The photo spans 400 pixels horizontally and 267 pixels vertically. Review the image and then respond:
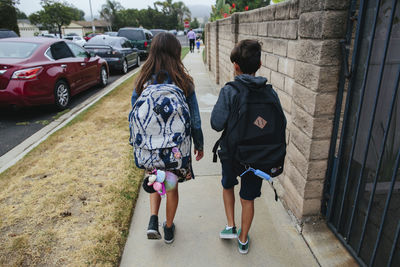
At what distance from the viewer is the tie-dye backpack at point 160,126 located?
2045 millimetres

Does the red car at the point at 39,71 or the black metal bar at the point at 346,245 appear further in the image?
the red car at the point at 39,71

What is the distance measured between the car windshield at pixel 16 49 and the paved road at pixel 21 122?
130cm

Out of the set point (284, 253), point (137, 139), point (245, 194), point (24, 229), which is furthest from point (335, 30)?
point (24, 229)

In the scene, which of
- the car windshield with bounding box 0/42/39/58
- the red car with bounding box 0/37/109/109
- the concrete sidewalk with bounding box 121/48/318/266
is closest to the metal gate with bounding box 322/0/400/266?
the concrete sidewalk with bounding box 121/48/318/266

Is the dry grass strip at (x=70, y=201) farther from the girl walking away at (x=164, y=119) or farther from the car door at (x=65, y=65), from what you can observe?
the car door at (x=65, y=65)

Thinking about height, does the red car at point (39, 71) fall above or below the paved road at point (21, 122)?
above

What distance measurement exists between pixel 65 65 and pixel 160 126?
18.8 ft

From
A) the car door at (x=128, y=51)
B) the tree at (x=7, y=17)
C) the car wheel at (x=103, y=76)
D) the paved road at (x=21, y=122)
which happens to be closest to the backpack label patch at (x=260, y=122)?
the paved road at (x=21, y=122)

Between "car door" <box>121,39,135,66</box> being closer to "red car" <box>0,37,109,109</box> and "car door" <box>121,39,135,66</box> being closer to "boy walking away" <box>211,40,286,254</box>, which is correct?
"red car" <box>0,37,109,109</box>

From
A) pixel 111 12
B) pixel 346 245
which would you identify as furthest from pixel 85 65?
pixel 111 12

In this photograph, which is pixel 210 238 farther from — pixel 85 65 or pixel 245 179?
pixel 85 65

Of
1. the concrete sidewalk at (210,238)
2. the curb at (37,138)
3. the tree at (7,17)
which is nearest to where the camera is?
the concrete sidewalk at (210,238)

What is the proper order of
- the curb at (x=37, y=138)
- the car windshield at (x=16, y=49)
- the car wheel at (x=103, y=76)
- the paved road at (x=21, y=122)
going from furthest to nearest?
the car wheel at (x=103, y=76) < the car windshield at (x=16, y=49) < the paved road at (x=21, y=122) < the curb at (x=37, y=138)

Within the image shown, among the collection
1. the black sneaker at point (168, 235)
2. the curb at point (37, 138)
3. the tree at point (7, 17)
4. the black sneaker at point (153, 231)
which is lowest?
the curb at point (37, 138)
